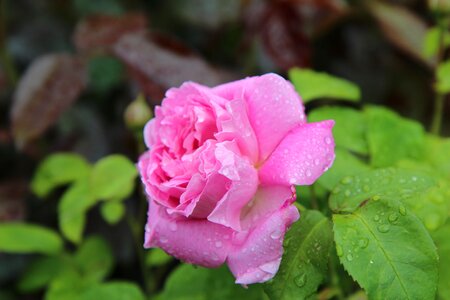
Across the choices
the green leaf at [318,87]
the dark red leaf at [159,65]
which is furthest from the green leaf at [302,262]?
the dark red leaf at [159,65]

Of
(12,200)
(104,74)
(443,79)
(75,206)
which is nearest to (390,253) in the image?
(443,79)

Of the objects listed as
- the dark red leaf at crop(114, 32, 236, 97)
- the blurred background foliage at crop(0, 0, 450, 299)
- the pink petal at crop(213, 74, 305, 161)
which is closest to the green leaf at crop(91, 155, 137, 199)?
the blurred background foliage at crop(0, 0, 450, 299)

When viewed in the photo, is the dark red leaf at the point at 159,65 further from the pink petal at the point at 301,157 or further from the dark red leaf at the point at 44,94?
the pink petal at the point at 301,157

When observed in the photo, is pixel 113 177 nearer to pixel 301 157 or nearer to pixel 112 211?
pixel 112 211

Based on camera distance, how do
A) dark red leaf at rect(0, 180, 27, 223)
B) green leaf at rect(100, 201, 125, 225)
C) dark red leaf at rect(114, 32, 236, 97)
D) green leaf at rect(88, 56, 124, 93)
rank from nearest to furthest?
green leaf at rect(100, 201, 125, 225)
dark red leaf at rect(114, 32, 236, 97)
dark red leaf at rect(0, 180, 27, 223)
green leaf at rect(88, 56, 124, 93)

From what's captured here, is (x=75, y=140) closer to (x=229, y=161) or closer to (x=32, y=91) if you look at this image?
(x=32, y=91)

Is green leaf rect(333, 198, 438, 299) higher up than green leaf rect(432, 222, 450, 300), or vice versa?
green leaf rect(333, 198, 438, 299)

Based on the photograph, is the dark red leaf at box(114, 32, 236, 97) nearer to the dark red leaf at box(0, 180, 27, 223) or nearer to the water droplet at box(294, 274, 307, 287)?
the dark red leaf at box(0, 180, 27, 223)
